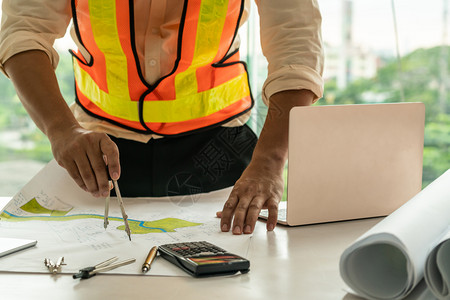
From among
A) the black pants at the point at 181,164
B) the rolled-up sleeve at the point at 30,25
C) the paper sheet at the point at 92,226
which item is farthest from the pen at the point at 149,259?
the rolled-up sleeve at the point at 30,25

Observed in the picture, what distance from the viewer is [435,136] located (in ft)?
13.6

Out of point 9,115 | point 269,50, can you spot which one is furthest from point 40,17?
point 9,115

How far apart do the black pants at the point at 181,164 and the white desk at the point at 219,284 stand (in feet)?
1.79

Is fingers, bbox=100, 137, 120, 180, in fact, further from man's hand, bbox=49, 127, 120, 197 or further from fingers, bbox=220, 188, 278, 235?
fingers, bbox=220, 188, 278, 235

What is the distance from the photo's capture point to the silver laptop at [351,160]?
1.09m

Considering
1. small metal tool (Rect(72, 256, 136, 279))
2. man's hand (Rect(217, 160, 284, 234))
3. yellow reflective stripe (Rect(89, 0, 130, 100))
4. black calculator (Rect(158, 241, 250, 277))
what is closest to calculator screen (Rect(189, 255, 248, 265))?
black calculator (Rect(158, 241, 250, 277))

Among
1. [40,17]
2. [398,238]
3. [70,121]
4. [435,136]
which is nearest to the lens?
[398,238]

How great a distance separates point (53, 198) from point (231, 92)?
526mm

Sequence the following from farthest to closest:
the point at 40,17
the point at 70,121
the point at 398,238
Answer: the point at 40,17 < the point at 70,121 < the point at 398,238

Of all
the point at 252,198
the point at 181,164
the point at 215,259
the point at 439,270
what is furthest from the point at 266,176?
the point at 439,270

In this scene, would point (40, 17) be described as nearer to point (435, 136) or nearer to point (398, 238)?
point (398, 238)

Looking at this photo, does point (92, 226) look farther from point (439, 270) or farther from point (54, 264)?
point (439, 270)

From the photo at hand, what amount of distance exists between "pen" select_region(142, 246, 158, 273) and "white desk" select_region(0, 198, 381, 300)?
0.06ft

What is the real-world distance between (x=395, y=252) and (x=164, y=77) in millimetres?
779
